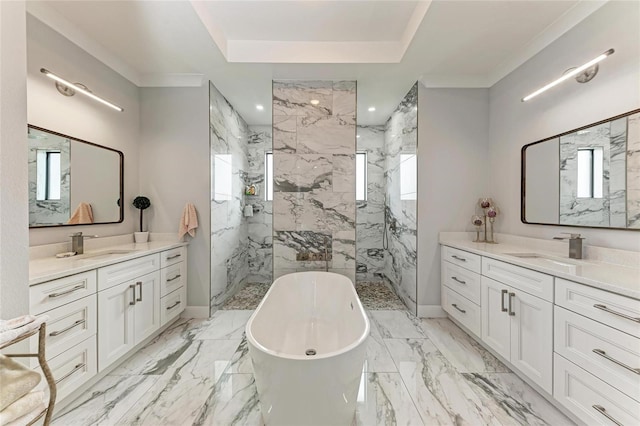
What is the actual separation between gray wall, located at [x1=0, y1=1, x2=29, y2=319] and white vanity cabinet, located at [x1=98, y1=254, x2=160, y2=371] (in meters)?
0.95

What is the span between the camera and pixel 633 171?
1.65m

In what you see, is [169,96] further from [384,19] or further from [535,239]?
[535,239]

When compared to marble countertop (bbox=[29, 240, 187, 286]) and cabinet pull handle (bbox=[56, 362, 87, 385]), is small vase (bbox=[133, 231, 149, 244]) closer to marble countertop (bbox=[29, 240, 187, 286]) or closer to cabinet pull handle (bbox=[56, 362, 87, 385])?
marble countertop (bbox=[29, 240, 187, 286])

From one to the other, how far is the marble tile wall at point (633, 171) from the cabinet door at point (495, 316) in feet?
A: 2.84

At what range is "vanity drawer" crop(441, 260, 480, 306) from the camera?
2355mm

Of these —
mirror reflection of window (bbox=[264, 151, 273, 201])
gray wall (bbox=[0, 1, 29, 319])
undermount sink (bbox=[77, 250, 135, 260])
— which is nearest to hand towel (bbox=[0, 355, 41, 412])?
gray wall (bbox=[0, 1, 29, 319])

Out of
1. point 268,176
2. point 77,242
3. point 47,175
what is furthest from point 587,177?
point 47,175

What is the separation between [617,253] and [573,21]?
5.94 ft

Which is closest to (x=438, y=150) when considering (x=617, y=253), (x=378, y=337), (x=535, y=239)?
(x=535, y=239)

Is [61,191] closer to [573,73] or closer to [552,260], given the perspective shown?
[552,260]

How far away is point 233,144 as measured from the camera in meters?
3.73

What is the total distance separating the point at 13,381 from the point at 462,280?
2968mm

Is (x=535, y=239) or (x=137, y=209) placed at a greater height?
(x=137, y=209)

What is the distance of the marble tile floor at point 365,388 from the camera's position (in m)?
1.54
